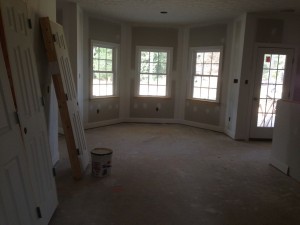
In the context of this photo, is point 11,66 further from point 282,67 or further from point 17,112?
point 282,67

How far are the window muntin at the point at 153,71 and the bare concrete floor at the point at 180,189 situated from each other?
2351 millimetres

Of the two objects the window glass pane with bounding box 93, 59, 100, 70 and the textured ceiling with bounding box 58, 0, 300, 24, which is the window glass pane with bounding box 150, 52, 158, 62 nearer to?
the textured ceiling with bounding box 58, 0, 300, 24

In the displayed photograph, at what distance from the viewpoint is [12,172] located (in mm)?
1757

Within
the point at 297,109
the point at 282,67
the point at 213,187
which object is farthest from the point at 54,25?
the point at 282,67

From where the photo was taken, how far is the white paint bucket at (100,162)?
10.9ft

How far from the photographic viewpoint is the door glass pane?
539cm

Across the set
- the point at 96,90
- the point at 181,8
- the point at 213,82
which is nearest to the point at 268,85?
the point at 213,82

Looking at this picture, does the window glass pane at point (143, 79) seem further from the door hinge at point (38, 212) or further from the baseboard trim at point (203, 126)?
the door hinge at point (38, 212)

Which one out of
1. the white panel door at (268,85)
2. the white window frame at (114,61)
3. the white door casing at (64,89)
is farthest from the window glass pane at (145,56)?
the white door casing at (64,89)

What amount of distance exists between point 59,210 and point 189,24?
5.43 meters

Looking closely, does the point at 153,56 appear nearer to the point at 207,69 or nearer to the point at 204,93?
the point at 207,69

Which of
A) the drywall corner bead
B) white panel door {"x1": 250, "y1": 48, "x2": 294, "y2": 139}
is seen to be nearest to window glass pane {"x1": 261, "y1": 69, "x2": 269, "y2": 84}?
white panel door {"x1": 250, "y1": 48, "x2": 294, "y2": 139}

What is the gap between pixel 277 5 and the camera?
455 cm

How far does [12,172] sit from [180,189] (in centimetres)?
199
